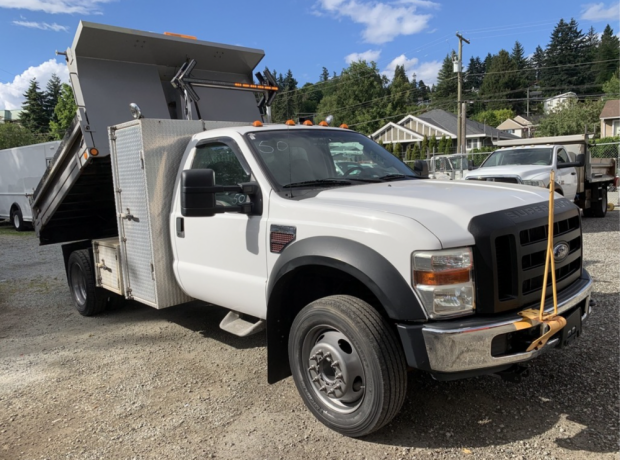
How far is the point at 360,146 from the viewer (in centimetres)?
455

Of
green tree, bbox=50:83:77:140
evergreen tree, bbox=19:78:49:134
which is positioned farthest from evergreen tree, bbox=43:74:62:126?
green tree, bbox=50:83:77:140

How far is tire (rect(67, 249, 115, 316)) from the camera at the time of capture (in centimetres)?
577

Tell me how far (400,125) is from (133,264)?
55.7 meters

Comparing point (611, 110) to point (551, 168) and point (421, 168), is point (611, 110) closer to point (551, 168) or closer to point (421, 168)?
point (551, 168)

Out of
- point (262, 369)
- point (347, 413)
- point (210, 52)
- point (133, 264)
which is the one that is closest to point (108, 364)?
point (133, 264)

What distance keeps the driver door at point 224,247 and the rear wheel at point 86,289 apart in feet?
6.32

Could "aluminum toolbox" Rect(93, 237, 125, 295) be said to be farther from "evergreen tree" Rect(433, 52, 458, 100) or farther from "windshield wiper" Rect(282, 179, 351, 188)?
"evergreen tree" Rect(433, 52, 458, 100)

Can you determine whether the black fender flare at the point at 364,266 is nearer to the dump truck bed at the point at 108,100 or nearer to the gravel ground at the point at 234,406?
the gravel ground at the point at 234,406

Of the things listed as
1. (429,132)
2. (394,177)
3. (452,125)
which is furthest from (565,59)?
(394,177)

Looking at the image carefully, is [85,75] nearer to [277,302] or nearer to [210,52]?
[210,52]

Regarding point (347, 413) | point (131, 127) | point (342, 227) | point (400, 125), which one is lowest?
point (347, 413)

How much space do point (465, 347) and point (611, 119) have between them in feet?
199

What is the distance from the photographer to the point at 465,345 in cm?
257

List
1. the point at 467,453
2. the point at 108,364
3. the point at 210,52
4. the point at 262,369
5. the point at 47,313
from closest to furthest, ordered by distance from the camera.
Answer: the point at 467,453 → the point at 262,369 → the point at 108,364 → the point at 210,52 → the point at 47,313
